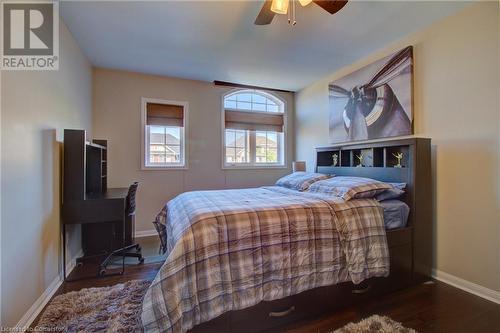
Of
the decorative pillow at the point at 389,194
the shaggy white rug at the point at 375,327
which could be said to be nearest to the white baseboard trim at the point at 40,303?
the shaggy white rug at the point at 375,327

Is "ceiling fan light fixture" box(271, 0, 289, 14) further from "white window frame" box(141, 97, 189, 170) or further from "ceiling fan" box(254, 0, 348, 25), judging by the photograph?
"white window frame" box(141, 97, 189, 170)

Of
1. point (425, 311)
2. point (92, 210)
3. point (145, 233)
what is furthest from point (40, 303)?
point (425, 311)

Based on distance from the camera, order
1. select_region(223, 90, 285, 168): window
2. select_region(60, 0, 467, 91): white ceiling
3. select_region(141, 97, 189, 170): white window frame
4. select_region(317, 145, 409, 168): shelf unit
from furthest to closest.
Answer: select_region(223, 90, 285, 168): window
select_region(141, 97, 189, 170): white window frame
select_region(317, 145, 409, 168): shelf unit
select_region(60, 0, 467, 91): white ceiling

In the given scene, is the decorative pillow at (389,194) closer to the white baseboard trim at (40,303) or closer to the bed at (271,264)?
the bed at (271,264)

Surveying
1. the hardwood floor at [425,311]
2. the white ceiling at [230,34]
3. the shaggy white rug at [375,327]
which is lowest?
the hardwood floor at [425,311]

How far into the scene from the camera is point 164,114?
409cm

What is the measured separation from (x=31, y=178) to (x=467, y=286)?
387 cm

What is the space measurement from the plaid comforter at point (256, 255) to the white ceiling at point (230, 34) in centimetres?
185

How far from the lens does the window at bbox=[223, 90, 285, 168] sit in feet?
14.9

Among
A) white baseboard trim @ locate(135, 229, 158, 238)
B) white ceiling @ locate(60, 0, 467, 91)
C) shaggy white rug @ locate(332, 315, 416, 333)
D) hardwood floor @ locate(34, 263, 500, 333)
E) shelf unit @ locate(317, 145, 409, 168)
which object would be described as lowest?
hardwood floor @ locate(34, 263, 500, 333)

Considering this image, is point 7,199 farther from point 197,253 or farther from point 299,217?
point 299,217

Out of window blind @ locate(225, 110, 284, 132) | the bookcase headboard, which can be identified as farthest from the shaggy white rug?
window blind @ locate(225, 110, 284, 132)

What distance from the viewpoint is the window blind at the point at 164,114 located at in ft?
13.2

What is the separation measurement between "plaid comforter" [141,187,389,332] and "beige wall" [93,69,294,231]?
2353mm
